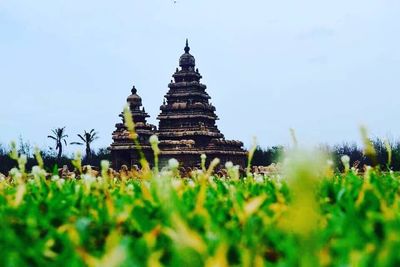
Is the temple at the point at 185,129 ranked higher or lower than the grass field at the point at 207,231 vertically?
higher

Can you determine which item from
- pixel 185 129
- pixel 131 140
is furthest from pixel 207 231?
pixel 131 140

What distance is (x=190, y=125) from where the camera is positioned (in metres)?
34.5

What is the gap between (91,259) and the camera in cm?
159

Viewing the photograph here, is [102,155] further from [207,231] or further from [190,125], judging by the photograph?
[207,231]

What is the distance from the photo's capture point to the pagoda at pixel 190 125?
32531 millimetres

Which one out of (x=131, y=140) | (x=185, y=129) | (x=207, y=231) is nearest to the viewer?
(x=207, y=231)

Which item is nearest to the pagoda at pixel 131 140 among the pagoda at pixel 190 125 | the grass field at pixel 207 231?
the pagoda at pixel 190 125

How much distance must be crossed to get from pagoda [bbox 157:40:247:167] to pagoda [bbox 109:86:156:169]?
4.14 feet

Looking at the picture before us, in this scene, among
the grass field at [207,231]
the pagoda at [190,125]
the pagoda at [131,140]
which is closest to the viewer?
the grass field at [207,231]

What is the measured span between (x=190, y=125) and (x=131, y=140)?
3.88 m

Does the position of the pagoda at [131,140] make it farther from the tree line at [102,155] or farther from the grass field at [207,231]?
the grass field at [207,231]

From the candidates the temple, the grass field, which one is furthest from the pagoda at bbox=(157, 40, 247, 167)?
the grass field

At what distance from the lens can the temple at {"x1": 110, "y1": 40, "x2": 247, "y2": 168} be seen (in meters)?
32.6

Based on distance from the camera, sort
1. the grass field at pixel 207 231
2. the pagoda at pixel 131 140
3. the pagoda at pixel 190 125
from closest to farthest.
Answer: the grass field at pixel 207 231
the pagoda at pixel 190 125
the pagoda at pixel 131 140
